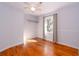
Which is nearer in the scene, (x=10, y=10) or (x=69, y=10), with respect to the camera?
(x=10, y=10)

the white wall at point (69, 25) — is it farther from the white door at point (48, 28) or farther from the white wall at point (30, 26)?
the white wall at point (30, 26)

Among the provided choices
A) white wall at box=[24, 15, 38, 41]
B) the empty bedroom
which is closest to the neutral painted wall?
the empty bedroom

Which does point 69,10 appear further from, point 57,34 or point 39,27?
point 39,27

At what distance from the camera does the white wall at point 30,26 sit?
4.75 meters

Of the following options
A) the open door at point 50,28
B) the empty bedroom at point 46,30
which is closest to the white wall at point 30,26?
the empty bedroom at point 46,30

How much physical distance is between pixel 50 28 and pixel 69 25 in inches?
53.1

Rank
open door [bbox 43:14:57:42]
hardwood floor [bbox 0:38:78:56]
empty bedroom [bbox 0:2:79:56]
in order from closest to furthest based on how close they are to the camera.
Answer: hardwood floor [bbox 0:38:78:56], empty bedroom [bbox 0:2:79:56], open door [bbox 43:14:57:42]

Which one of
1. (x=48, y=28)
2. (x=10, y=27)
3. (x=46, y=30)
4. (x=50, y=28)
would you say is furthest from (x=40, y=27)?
(x=10, y=27)

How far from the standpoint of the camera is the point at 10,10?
3080mm

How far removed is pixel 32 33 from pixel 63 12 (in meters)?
2.28

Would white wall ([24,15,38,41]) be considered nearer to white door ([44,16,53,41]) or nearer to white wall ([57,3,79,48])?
white door ([44,16,53,41])

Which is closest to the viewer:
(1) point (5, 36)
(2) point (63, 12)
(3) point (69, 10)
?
(1) point (5, 36)

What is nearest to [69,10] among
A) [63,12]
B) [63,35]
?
[63,12]

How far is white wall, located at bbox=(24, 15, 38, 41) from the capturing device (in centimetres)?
475
